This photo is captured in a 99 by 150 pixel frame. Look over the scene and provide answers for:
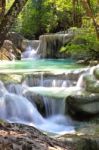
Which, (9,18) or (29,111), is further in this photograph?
(29,111)

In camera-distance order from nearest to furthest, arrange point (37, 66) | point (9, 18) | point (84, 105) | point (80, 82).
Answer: point (9, 18)
point (84, 105)
point (80, 82)
point (37, 66)

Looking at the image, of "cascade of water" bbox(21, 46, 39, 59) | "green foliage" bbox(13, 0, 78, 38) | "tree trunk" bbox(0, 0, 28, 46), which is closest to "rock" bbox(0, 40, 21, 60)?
"cascade of water" bbox(21, 46, 39, 59)

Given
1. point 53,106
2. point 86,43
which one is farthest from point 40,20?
point 53,106

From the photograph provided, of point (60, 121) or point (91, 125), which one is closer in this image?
point (91, 125)

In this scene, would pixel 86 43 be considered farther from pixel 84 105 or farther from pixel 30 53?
pixel 30 53

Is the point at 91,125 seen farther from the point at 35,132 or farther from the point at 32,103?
the point at 35,132

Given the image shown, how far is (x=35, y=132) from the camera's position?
5.14 m

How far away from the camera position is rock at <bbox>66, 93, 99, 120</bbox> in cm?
1175

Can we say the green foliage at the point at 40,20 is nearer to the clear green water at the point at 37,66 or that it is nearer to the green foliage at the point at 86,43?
the clear green water at the point at 37,66

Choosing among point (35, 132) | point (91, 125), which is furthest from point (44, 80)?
point (35, 132)

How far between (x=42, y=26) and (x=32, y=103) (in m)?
24.4

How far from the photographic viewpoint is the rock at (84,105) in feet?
38.5

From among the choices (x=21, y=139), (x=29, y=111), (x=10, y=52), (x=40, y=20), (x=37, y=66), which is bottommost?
(x=10, y=52)

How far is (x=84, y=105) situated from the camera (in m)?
11.8
